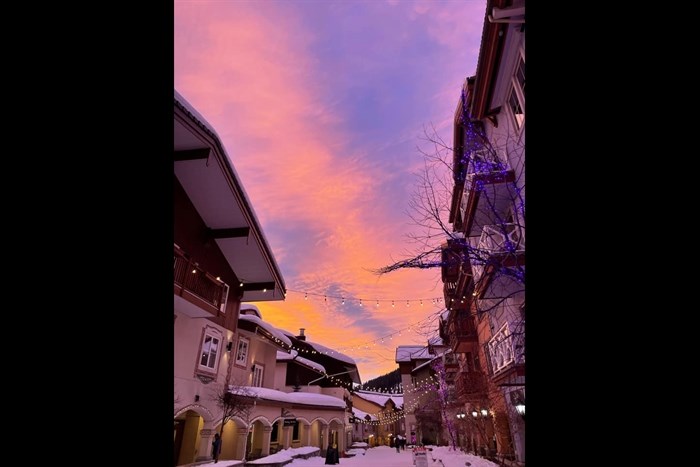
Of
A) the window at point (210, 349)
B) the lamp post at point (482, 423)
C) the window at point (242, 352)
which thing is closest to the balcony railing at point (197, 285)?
the window at point (210, 349)

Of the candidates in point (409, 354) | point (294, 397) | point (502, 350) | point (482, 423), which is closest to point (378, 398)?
point (409, 354)

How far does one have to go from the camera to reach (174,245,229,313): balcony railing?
12.6 metres

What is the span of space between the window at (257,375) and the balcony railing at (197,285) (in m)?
7.85

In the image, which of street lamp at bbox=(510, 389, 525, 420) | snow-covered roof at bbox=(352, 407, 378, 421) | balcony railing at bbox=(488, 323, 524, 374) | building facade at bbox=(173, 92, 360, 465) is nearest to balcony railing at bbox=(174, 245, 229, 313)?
building facade at bbox=(173, 92, 360, 465)

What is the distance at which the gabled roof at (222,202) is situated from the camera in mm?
11766

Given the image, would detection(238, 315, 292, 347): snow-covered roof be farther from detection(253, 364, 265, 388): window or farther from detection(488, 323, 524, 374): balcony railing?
detection(488, 323, 524, 374): balcony railing

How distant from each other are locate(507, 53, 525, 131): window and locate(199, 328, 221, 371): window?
13.9 m

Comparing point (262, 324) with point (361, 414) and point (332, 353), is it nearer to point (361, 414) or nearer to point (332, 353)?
point (332, 353)

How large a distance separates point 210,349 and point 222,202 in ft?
20.9
